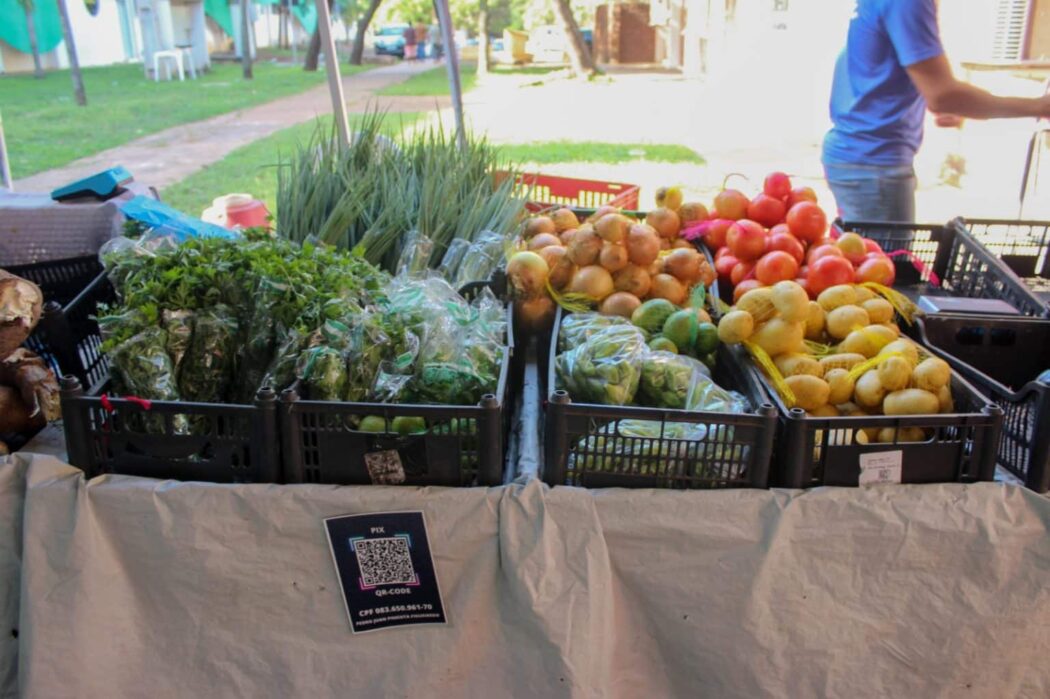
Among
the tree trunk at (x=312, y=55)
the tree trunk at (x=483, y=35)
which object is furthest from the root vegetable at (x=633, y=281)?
the tree trunk at (x=312, y=55)

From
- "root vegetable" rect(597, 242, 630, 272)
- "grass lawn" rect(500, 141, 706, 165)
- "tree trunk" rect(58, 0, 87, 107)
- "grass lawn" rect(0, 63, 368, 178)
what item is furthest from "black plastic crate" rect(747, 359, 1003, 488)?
"tree trunk" rect(58, 0, 87, 107)

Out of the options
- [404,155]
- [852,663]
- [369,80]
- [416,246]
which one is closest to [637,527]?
[852,663]

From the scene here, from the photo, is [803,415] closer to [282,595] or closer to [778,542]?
[778,542]

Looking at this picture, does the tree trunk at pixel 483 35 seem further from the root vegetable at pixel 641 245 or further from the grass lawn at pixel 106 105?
the root vegetable at pixel 641 245

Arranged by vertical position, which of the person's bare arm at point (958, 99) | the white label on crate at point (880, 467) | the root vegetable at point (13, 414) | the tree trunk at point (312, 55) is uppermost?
the tree trunk at point (312, 55)

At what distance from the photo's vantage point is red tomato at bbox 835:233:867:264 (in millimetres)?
2361

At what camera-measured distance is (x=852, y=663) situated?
1605mm

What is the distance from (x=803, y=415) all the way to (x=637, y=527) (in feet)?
1.23

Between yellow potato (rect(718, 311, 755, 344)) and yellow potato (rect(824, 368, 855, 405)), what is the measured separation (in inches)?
8.2

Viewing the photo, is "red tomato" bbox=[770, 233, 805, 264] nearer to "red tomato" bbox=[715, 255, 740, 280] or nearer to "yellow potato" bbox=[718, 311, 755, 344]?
"red tomato" bbox=[715, 255, 740, 280]

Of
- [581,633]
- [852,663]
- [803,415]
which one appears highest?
[803,415]

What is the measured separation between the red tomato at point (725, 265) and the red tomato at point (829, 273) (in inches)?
10.7

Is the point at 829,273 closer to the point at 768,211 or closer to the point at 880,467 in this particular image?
the point at 768,211

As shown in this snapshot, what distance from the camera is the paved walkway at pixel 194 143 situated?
9.23 meters
